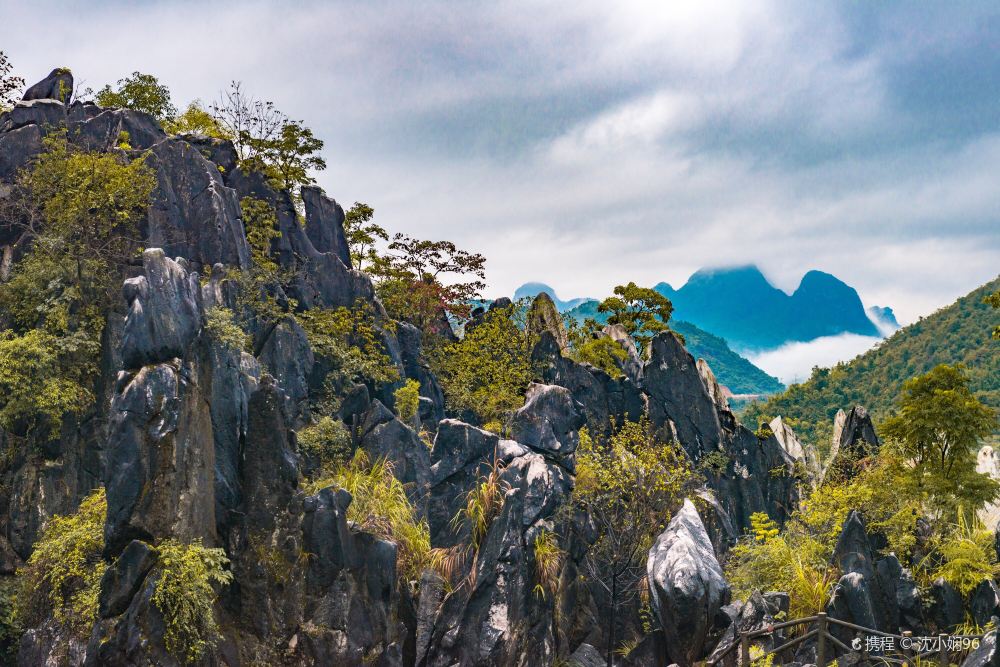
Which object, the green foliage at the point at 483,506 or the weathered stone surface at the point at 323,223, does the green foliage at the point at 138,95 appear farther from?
the green foliage at the point at 483,506

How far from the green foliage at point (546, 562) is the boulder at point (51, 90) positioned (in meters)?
17.7

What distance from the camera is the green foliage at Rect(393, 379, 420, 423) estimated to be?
64.5ft

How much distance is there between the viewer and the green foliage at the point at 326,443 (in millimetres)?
15812

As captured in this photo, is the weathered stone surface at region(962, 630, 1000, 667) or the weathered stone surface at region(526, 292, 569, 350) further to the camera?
the weathered stone surface at region(526, 292, 569, 350)

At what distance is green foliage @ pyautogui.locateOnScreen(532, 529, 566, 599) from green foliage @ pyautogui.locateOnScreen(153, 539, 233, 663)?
4.83 m

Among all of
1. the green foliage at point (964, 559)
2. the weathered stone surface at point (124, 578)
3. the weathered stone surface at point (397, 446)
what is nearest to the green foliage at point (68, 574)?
the weathered stone surface at point (124, 578)

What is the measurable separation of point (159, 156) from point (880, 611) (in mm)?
18645

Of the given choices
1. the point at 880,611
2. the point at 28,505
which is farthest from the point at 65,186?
the point at 880,611

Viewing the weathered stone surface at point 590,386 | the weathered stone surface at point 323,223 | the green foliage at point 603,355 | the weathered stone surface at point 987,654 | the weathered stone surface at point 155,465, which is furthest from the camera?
the green foliage at point 603,355

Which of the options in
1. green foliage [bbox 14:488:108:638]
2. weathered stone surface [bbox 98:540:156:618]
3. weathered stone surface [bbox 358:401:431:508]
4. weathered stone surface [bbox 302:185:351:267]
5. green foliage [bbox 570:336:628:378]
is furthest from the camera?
green foliage [bbox 570:336:628:378]

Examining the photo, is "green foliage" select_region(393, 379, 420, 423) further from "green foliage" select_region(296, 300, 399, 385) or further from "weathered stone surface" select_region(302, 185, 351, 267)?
"weathered stone surface" select_region(302, 185, 351, 267)

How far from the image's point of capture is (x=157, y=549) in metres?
10.5

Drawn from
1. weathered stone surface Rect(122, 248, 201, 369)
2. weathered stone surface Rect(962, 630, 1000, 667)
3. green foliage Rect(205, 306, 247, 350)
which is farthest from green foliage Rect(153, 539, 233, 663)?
weathered stone surface Rect(962, 630, 1000, 667)

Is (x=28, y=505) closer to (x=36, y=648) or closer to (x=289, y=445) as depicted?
(x=36, y=648)
